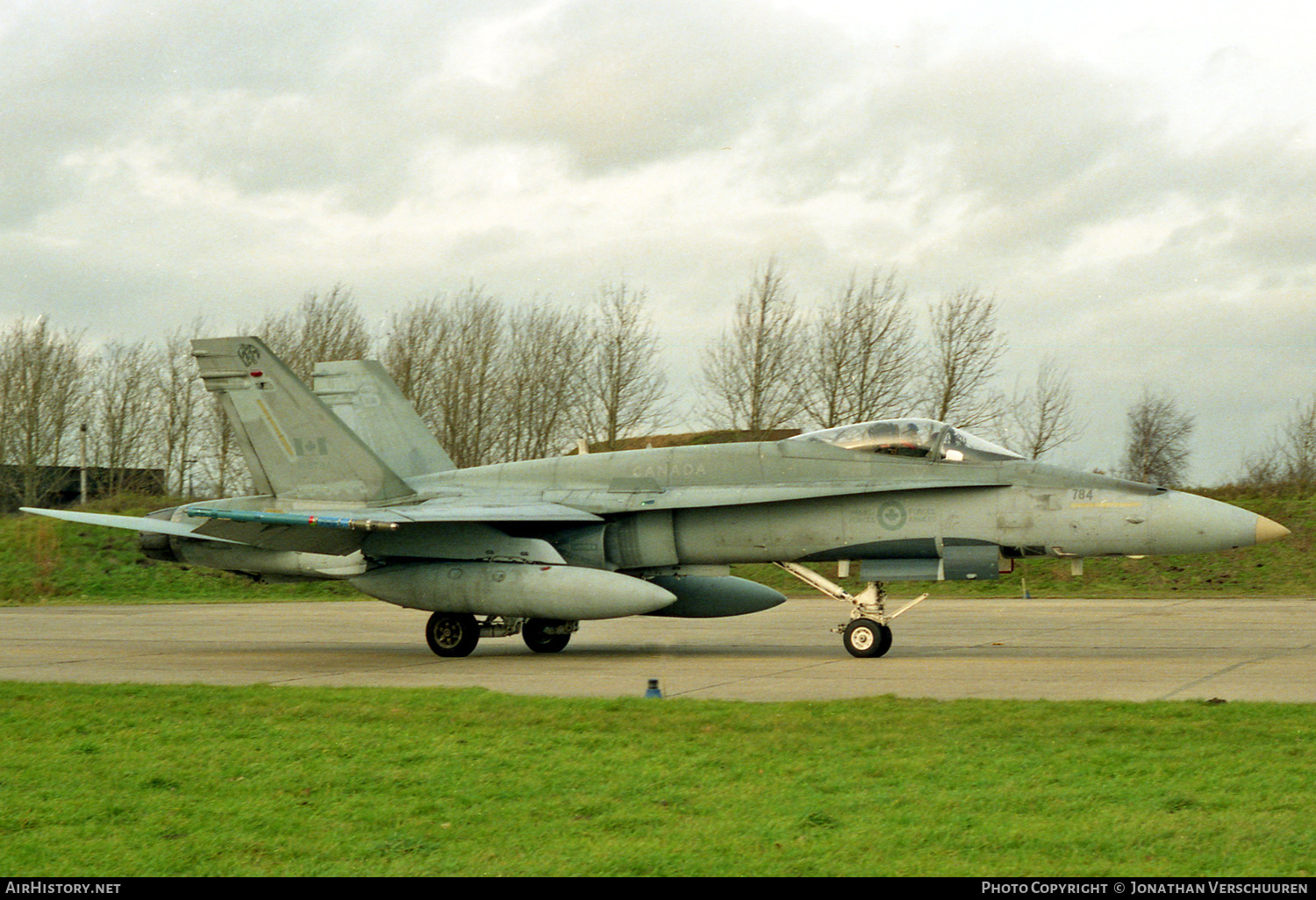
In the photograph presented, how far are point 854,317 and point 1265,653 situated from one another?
1087 inches

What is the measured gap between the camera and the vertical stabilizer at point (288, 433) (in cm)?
1565

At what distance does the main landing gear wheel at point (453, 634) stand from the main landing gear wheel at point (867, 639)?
489 centimetres

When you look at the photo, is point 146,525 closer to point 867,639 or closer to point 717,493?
point 717,493

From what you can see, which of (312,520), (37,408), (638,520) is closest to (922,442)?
(638,520)

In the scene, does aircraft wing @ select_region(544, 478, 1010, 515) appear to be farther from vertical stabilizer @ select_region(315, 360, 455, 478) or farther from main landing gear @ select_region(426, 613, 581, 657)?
vertical stabilizer @ select_region(315, 360, 455, 478)

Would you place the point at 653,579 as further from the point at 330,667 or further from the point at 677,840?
the point at 677,840

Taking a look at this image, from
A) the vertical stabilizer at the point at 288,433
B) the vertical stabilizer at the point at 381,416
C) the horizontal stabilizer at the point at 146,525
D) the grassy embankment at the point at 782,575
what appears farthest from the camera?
the grassy embankment at the point at 782,575

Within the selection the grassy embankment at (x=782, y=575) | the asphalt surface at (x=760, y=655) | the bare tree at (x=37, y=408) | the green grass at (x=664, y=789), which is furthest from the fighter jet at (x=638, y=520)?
the bare tree at (x=37, y=408)

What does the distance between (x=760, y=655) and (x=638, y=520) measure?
226cm

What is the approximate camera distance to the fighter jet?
13.2 metres

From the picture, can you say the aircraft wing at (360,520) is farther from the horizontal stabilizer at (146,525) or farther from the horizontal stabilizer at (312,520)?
the horizontal stabilizer at (146,525)

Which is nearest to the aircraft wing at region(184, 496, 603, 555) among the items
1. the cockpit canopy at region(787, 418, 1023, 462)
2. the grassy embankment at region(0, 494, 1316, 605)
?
the cockpit canopy at region(787, 418, 1023, 462)

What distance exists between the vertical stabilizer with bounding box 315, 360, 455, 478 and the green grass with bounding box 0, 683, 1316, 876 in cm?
888
